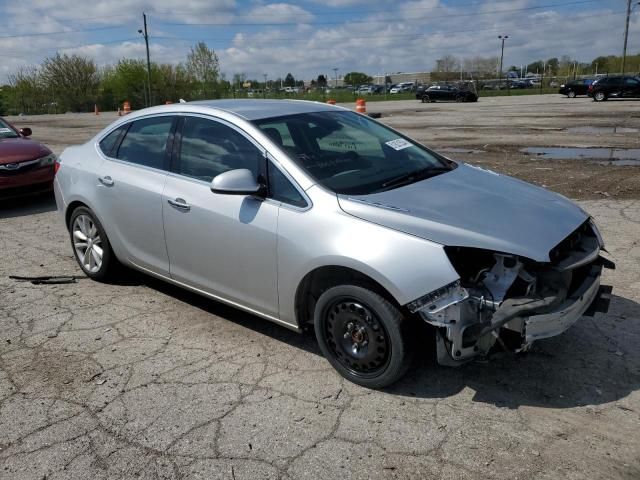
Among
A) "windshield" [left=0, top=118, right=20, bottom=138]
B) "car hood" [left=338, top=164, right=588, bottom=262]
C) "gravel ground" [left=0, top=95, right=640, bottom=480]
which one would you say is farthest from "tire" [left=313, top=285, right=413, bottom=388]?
"windshield" [left=0, top=118, right=20, bottom=138]

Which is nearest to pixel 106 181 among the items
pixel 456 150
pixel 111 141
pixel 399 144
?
pixel 111 141

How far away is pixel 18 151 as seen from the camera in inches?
329

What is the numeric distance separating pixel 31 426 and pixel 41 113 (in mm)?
60279

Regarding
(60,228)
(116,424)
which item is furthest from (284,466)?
(60,228)

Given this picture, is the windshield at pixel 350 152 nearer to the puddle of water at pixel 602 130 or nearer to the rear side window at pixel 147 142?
the rear side window at pixel 147 142

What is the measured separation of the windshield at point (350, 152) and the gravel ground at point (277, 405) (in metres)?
1.15

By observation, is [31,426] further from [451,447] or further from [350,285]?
[451,447]

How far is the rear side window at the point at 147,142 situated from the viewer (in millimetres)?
4352

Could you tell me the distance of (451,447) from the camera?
9.19 feet

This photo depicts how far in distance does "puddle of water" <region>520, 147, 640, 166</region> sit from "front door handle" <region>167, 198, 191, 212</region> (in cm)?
908

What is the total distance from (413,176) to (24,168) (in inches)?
263

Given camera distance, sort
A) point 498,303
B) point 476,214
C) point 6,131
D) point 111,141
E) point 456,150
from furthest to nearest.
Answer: point 456,150, point 6,131, point 111,141, point 476,214, point 498,303

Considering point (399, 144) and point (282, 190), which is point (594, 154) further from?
point (282, 190)

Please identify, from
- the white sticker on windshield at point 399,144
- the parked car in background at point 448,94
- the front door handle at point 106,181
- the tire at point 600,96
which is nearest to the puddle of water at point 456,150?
the white sticker on windshield at point 399,144
